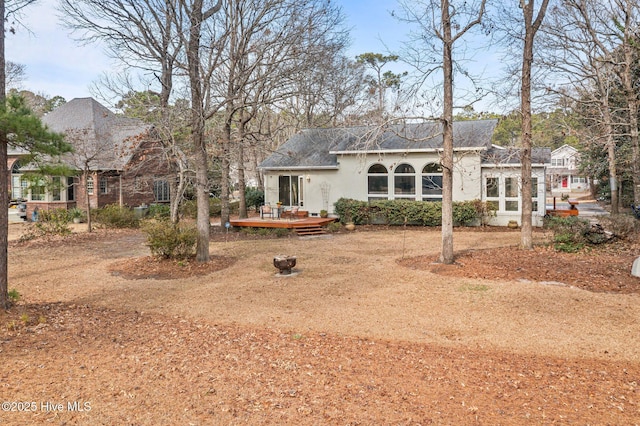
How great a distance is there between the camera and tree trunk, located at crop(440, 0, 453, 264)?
33.3 ft

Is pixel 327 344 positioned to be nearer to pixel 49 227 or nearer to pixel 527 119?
pixel 527 119

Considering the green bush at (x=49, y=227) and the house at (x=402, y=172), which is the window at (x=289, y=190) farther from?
the green bush at (x=49, y=227)

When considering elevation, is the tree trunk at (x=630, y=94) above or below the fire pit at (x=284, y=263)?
above

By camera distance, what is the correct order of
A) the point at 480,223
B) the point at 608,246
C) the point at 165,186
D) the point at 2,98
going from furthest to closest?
the point at 165,186 < the point at 480,223 < the point at 608,246 < the point at 2,98

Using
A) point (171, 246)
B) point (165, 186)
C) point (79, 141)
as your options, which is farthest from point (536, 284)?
point (165, 186)

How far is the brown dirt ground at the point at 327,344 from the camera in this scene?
145 inches

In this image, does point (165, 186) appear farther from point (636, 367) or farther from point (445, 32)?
point (636, 367)

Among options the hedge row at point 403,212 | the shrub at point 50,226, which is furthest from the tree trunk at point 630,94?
the shrub at point 50,226

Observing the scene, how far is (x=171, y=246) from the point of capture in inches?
403

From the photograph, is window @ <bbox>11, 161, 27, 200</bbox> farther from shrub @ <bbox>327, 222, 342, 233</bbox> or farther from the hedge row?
the hedge row

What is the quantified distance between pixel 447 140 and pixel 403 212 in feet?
27.3

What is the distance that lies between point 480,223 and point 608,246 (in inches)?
273

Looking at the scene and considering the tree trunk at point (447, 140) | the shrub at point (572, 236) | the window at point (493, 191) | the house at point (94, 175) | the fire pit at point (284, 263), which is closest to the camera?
the fire pit at point (284, 263)

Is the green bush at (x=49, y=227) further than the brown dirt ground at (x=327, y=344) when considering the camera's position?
Yes
